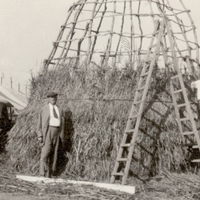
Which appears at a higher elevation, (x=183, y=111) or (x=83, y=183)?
(x=183, y=111)

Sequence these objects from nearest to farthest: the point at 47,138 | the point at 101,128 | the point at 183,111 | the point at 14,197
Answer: the point at 14,197 < the point at 47,138 < the point at 101,128 < the point at 183,111

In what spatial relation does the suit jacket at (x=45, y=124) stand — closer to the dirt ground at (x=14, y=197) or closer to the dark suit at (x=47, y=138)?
the dark suit at (x=47, y=138)

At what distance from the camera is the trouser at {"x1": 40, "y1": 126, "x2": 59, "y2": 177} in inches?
292

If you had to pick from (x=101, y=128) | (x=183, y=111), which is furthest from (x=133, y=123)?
(x=183, y=111)

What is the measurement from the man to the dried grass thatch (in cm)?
30

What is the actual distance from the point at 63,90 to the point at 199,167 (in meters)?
3.44

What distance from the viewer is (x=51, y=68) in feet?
30.0

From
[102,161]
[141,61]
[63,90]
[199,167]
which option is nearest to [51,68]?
[63,90]

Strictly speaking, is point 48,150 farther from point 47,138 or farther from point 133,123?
point 133,123

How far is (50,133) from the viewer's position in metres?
7.44

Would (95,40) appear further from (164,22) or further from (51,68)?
(164,22)

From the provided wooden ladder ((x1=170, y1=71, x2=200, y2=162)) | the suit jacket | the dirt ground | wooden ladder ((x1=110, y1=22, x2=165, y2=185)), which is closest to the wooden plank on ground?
wooden ladder ((x1=110, y1=22, x2=165, y2=185))

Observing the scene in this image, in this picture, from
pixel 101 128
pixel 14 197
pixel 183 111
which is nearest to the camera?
pixel 14 197

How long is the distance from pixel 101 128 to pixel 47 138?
108 cm
